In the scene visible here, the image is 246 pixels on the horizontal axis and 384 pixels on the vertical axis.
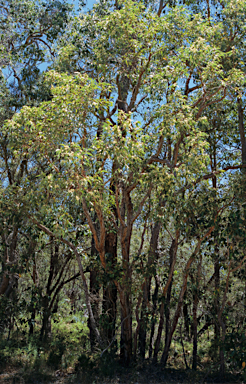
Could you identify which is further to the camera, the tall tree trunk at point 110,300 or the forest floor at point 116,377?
the tall tree trunk at point 110,300

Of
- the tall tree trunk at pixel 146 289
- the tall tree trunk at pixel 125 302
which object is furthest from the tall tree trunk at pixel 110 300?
the tall tree trunk at pixel 146 289

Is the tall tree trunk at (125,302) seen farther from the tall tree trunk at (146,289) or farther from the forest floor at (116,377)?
the forest floor at (116,377)

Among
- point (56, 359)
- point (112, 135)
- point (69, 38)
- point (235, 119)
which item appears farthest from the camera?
point (69, 38)

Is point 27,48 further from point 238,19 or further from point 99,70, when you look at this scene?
point 238,19

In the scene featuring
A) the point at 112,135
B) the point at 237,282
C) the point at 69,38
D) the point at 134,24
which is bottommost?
the point at 237,282

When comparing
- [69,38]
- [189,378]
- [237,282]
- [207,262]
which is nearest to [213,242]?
[207,262]

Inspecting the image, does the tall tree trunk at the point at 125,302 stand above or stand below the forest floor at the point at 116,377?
above

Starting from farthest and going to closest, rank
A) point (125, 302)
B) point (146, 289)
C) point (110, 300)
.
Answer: point (110, 300) < point (146, 289) < point (125, 302)

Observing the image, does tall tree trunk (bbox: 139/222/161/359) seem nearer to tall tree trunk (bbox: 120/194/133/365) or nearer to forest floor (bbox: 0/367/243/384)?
tall tree trunk (bbox: 120/194/133/365)

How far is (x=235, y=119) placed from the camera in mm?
9820

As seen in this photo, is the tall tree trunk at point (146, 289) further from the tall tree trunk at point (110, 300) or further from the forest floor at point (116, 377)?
the forest floor at point (116, 377)

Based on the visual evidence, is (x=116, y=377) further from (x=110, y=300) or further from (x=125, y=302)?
(x=110, y=300)

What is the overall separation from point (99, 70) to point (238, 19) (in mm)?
3619

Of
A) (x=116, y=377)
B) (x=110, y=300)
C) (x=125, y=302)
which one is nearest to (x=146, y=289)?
(x=125, y=302)
